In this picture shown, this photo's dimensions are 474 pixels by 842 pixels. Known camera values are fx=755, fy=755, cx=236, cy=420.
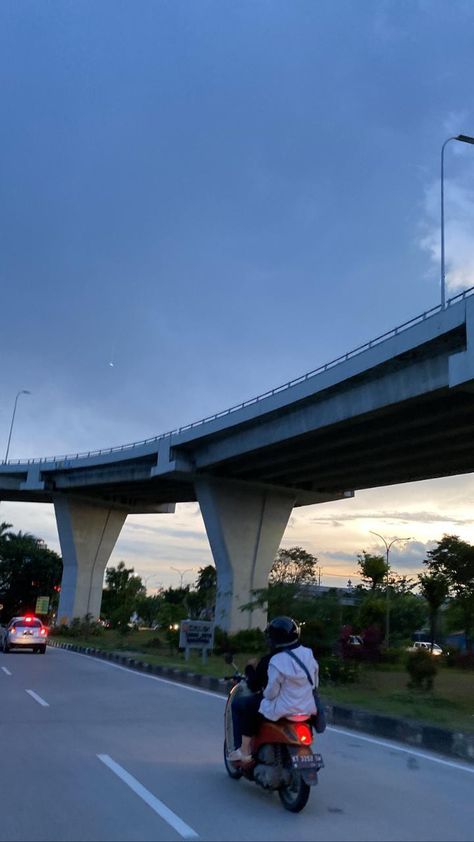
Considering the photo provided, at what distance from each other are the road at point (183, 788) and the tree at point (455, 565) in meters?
28.8

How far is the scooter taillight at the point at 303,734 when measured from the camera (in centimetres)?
598

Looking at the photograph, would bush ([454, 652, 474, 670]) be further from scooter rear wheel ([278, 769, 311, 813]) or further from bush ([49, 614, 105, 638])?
scooter rear wheel ([278, 769, 311, 813])

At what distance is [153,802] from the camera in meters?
6.16

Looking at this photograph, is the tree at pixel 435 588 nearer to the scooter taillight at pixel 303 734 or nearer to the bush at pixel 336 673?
the bush at pixel 336 673

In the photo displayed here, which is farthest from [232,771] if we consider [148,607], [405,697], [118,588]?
[148,607]

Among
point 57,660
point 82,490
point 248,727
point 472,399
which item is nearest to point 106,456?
point 82,490

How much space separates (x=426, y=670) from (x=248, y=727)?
1197 cm

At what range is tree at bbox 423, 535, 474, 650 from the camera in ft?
→ 127

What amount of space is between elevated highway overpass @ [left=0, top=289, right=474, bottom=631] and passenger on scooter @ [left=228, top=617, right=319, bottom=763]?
597 inches

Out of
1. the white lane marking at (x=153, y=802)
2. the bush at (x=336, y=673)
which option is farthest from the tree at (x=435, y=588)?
the white lane marking at (x=153, y=802)

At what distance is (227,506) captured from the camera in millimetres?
41188

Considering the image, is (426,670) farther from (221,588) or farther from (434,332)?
(221,588)

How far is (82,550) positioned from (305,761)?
54395 mm

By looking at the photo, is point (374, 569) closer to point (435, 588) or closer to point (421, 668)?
point (435, 588)
